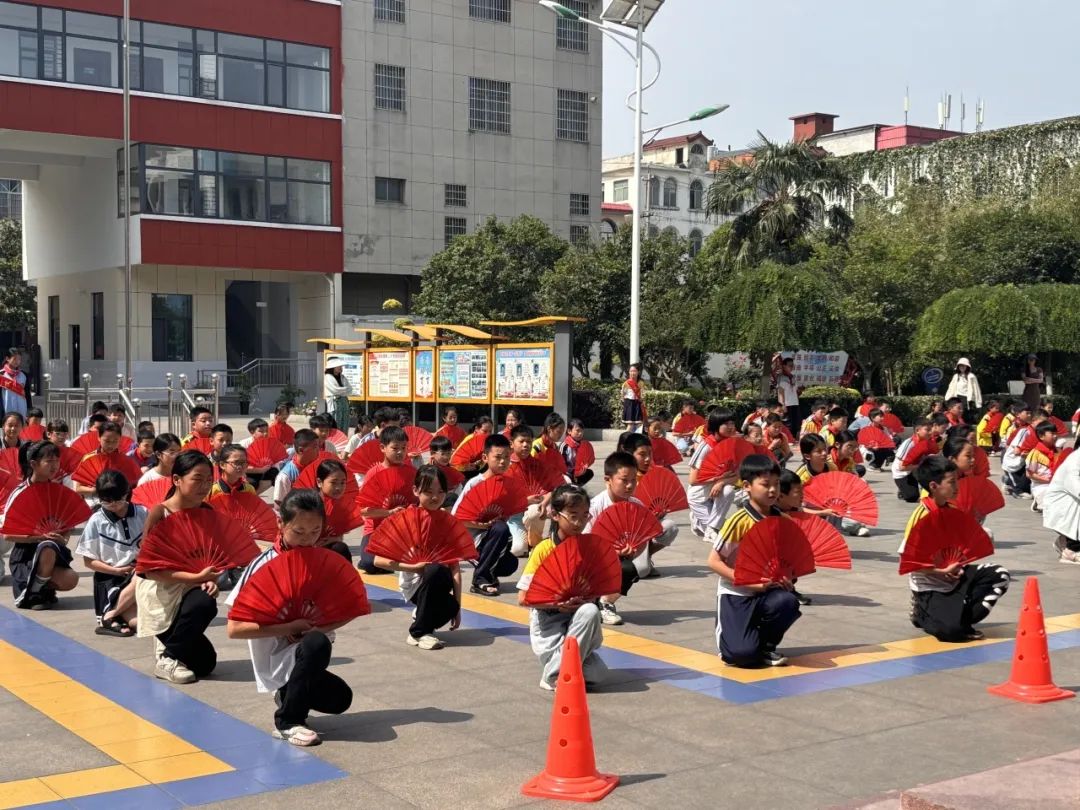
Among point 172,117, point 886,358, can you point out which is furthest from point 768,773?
point 172,117

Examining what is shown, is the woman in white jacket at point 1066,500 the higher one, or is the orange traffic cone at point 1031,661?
the woman in white jacket at point 1066,500

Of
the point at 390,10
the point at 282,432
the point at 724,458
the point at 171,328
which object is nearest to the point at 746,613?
the point at 724,458

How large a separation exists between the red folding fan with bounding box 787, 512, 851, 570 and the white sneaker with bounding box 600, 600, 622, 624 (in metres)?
1.60

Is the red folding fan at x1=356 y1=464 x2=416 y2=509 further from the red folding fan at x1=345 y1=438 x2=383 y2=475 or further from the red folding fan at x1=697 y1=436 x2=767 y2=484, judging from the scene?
the red folding fan at x1=697 y1=436 x2=767 y2=484

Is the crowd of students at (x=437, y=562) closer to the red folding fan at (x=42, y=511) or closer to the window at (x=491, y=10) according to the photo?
the red folding fan at (x=42, y=511)

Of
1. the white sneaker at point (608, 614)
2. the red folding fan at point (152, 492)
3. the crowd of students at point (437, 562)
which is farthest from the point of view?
the red folding fan at point (152, 492)

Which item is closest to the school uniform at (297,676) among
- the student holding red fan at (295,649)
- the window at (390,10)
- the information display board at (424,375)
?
the student holding red fan at (295,649)

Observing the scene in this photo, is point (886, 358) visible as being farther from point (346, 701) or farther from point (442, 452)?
point (346, 701)

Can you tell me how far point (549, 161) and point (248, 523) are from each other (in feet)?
126

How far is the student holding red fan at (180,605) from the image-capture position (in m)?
7.94

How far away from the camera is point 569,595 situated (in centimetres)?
766

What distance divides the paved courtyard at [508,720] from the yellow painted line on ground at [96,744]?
16 millimetres

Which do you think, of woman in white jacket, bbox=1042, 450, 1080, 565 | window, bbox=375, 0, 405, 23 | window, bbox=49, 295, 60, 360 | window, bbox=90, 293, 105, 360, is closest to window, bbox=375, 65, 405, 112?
window, bbox=375, 0, 405, 23

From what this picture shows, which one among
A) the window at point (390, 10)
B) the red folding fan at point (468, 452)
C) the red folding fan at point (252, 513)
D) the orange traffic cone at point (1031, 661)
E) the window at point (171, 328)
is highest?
the window at point (390, 10)
